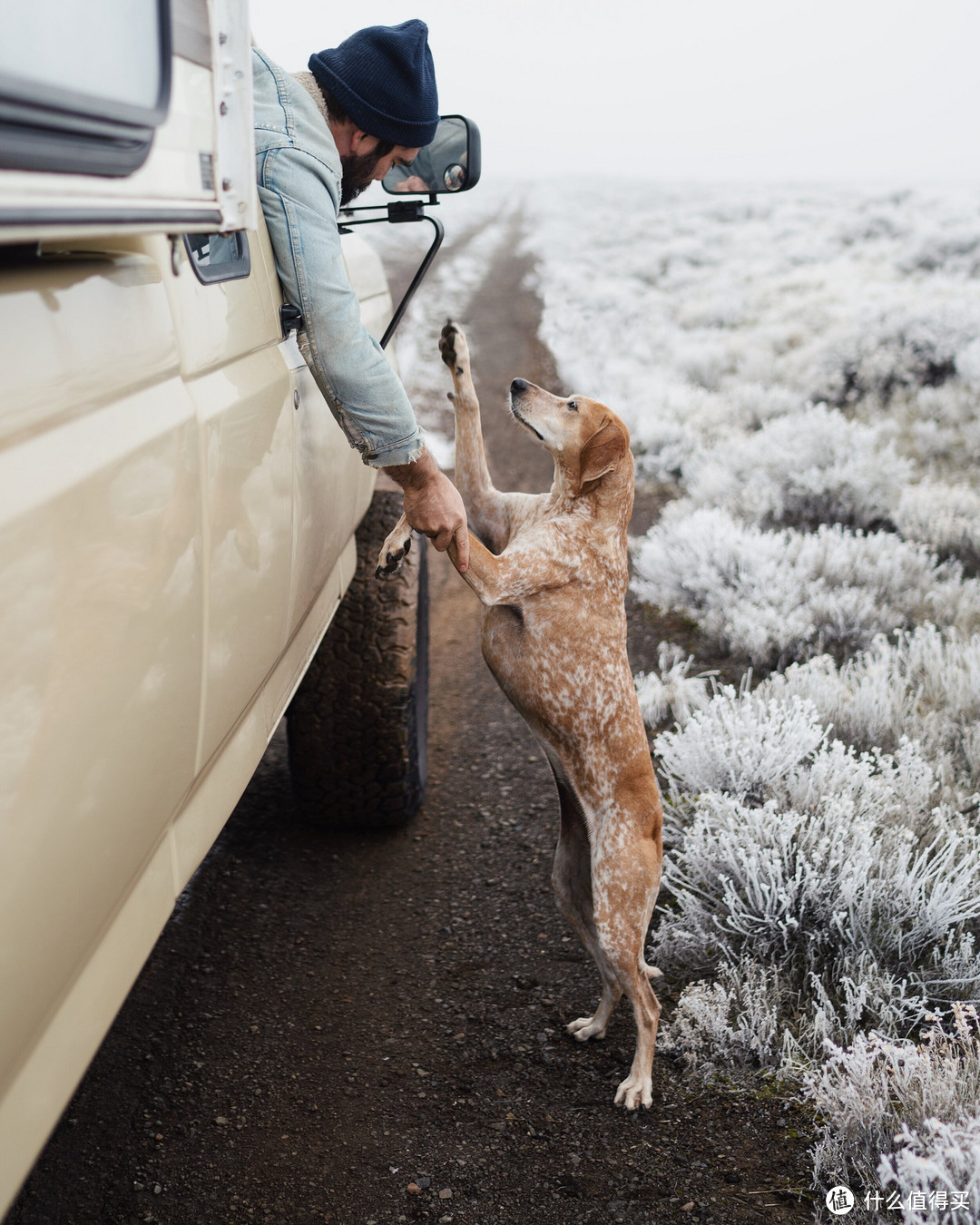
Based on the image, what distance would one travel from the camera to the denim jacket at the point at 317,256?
7.36 ft

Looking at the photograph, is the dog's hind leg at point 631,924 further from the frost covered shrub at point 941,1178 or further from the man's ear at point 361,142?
the man's ear at point 361,142

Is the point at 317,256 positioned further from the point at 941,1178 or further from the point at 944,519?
the point at 944,519

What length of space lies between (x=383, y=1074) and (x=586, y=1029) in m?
0.66

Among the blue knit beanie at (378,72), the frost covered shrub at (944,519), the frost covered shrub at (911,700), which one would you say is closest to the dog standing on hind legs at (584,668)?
the blue knit beanie at (378,72)

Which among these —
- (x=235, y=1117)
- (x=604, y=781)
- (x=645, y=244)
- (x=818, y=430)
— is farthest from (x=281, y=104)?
(x=645, y=244)

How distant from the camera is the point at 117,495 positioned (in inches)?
52.7

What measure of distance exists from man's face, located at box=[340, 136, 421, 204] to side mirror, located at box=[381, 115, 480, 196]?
0.47 metres

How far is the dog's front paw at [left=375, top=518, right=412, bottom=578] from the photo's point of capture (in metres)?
2.78

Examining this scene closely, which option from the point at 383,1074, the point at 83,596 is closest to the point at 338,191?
the point at 83,596

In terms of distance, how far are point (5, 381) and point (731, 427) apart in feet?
34.2

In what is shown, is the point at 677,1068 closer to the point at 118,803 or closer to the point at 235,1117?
the point at 235,1117

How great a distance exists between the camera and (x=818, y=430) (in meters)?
8.73

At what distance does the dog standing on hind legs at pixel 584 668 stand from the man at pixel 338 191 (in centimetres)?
39

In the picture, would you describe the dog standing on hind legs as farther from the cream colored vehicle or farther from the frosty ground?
the cream colored vehicle
